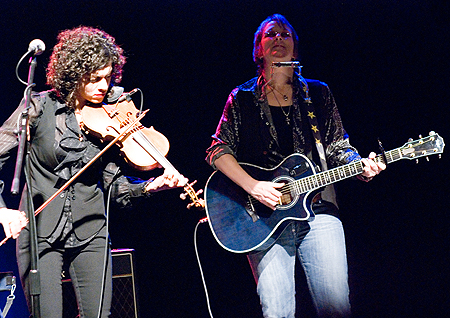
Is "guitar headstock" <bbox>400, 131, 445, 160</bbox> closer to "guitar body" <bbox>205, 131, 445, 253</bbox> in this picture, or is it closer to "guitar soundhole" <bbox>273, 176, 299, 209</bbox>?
"guitar body" <bbox>205, 131, 445, 253</bbox>

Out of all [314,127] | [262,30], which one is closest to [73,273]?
[314,127]

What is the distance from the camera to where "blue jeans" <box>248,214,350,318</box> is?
2.47 metres

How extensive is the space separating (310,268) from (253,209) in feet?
1.46

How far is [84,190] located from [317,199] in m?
1.23

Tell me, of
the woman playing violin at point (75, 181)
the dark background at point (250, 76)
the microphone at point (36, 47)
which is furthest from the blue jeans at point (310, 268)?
the microphone at point (36, 47)

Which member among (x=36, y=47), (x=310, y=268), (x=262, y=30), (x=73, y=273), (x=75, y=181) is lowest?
(x=310, y=268)

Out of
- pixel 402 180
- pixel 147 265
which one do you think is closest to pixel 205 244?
pixel 147 265

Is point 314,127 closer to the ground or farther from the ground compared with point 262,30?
closer to the ground

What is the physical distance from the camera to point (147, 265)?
12.6 feet

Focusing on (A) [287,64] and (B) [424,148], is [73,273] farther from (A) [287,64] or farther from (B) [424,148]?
(B) [424,148]

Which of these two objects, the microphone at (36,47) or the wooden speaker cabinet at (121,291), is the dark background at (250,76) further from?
the microphone at (36,47)

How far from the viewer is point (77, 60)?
93.5 inches

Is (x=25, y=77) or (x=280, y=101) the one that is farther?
(x=25, y=77)

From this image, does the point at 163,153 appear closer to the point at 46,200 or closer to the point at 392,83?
the point at 46,200
